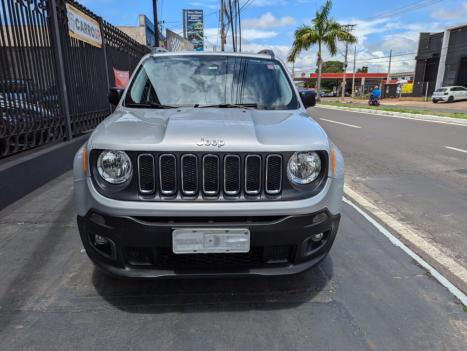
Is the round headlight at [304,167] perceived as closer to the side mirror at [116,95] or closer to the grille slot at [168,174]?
the grille slot at [168,174]

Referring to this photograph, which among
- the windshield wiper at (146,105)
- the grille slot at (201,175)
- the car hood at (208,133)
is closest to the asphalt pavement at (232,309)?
the grille slot at (201,175)

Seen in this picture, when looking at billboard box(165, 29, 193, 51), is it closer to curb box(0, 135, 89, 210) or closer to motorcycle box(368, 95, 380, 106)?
motorcycle box(368, 95, 380, 106)

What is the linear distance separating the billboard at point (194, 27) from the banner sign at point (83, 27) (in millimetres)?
51042

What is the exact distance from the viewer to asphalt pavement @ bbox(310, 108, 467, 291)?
171 inches

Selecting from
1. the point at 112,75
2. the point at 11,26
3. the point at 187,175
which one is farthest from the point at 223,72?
the point at 112,75

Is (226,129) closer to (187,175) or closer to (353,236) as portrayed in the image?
(187,175)

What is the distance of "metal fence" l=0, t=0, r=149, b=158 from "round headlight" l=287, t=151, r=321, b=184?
4.23 meters

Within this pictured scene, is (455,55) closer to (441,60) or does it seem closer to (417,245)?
(441,60)

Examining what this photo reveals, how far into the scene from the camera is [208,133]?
2500mm

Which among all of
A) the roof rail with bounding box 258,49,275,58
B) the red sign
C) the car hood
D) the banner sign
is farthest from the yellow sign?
the car hood

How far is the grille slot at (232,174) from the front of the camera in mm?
2447

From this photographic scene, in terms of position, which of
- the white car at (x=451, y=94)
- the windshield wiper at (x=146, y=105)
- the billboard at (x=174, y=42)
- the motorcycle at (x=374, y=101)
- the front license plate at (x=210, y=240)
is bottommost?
the motorcycle at (x=374, y=101)

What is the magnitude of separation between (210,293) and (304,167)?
1.20 meters

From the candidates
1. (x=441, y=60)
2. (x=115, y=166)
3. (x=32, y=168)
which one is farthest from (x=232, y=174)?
(x=441, y=60)
